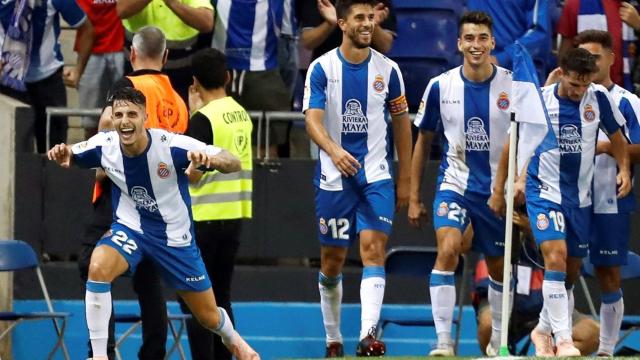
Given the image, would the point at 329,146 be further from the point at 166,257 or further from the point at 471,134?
the point at 166,257

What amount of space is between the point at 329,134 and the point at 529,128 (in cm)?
150

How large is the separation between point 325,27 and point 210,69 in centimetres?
199

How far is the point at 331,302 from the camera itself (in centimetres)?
Answer: 1260

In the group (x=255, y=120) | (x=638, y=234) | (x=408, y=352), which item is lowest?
(x=408, y=352)

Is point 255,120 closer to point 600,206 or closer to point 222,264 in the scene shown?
point 222,264

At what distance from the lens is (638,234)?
14812 millimetres

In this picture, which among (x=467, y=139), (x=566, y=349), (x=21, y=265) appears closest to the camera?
(x=566, y=349)

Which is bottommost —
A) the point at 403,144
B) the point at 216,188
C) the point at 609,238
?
the point at 609,238

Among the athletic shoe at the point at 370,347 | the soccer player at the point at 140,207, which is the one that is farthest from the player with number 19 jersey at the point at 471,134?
the soccer player at the point at 140,207

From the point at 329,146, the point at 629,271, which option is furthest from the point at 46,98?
the point at 629,271

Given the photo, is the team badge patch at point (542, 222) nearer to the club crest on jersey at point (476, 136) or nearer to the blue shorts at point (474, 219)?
the blue shorts at point (474, 219)

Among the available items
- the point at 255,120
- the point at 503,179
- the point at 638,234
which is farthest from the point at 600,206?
the point at 255,120

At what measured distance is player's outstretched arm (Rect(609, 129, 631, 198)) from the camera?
41.4ft

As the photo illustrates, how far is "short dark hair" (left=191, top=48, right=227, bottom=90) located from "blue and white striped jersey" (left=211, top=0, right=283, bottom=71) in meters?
1.90
